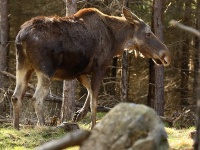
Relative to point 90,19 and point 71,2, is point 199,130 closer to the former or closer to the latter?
point 90,19

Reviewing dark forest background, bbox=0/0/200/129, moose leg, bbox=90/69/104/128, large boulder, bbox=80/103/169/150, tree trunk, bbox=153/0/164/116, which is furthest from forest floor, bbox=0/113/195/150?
dark forest background, bbox=0/0/200/129

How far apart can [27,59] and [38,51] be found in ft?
1.32

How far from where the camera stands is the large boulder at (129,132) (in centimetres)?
495

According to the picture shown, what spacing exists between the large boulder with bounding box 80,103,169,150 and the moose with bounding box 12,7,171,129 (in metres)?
5.21

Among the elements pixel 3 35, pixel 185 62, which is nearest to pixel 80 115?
pixel 3 35

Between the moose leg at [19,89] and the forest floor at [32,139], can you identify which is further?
the moose leg at [19,89]

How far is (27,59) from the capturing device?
10.3 metres

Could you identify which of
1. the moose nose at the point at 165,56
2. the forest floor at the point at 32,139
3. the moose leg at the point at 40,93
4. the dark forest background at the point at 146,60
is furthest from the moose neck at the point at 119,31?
the dark forest background at the point at 146,60

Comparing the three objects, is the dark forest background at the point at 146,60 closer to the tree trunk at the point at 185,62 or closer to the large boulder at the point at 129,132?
the tree trunk at the point at 185,62

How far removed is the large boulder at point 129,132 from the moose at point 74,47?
521 centimetres

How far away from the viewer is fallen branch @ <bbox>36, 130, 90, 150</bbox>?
463cm

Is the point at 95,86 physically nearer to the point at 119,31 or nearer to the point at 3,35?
the point at 119,31

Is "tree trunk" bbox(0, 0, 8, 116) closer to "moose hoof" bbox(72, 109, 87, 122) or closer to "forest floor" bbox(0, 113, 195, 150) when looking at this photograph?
"moose hoof" bbox(72, 109, 87, 122)

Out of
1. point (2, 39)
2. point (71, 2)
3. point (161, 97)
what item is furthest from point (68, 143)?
point (2, 39)
